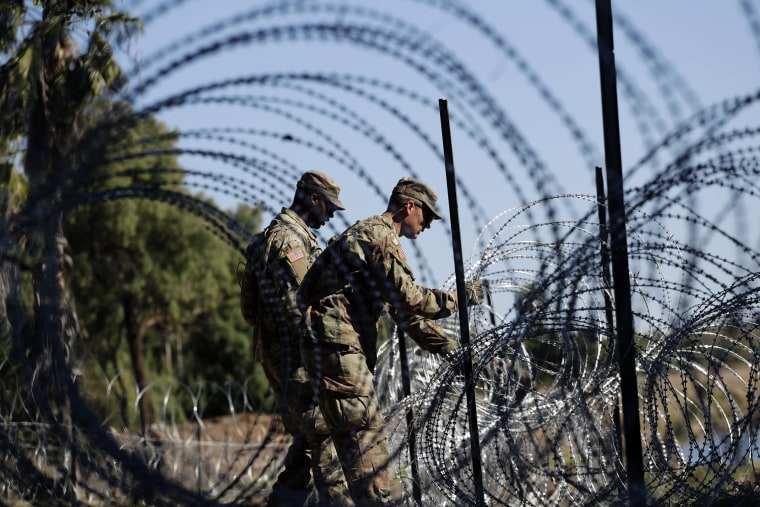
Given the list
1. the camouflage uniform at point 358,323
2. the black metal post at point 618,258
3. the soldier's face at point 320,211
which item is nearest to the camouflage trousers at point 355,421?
the camouflage uniform at point 358,323

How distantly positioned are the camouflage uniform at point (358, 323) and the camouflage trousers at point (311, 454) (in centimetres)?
32

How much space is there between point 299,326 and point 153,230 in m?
20.6

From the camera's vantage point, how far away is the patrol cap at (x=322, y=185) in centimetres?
706

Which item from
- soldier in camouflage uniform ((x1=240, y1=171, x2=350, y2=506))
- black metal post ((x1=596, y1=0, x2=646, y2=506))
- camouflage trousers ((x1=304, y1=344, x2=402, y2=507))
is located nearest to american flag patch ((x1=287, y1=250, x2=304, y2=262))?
soldier in camouflage uniform ((x1=240, y1=171, x2=350, y2=506))

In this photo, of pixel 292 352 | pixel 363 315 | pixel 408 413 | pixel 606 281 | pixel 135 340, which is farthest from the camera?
pixel 135 340

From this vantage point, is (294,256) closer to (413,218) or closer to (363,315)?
(363,315)

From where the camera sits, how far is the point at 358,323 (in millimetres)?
6520

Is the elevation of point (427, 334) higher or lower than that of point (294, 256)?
lower

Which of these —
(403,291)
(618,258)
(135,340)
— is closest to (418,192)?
(403,291)

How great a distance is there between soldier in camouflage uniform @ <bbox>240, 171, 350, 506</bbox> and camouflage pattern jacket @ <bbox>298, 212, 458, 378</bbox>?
0.19 metres

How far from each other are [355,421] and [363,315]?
576 mm

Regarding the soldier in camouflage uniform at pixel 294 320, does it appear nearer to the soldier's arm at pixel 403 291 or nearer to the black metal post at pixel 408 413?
the black metal post at pixel 408 413

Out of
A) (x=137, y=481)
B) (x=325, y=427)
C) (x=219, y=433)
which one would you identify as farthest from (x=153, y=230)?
(x=137, y=481)

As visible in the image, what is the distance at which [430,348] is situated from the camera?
259 inches
